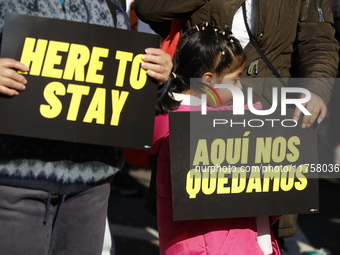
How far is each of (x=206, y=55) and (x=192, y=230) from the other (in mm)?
765

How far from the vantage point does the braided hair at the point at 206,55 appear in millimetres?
2975

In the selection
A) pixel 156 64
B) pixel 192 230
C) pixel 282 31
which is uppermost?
pixel 282 31

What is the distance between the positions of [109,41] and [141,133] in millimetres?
355

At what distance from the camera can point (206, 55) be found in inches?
117

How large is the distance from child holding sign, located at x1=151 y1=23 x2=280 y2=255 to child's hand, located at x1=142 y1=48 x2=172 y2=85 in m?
0.27

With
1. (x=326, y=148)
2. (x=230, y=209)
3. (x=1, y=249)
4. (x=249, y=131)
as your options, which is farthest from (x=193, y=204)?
(x=326, y=148)

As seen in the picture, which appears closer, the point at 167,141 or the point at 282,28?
the point at 167,141

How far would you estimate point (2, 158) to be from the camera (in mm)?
2373

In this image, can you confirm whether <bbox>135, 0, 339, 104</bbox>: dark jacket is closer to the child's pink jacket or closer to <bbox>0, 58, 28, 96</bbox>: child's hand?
the child's pink jacket

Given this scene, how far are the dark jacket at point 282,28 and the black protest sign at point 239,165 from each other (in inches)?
15.8

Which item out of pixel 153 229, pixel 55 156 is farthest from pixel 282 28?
pixel 153 229

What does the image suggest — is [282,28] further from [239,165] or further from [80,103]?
[80,103]

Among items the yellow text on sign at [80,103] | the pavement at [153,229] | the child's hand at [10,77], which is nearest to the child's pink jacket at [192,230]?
the yellow text on sign at [80,103]

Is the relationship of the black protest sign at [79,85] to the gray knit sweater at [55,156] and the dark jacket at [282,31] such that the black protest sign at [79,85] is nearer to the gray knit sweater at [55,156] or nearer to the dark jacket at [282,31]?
the gray knit sweater at [55,156]
